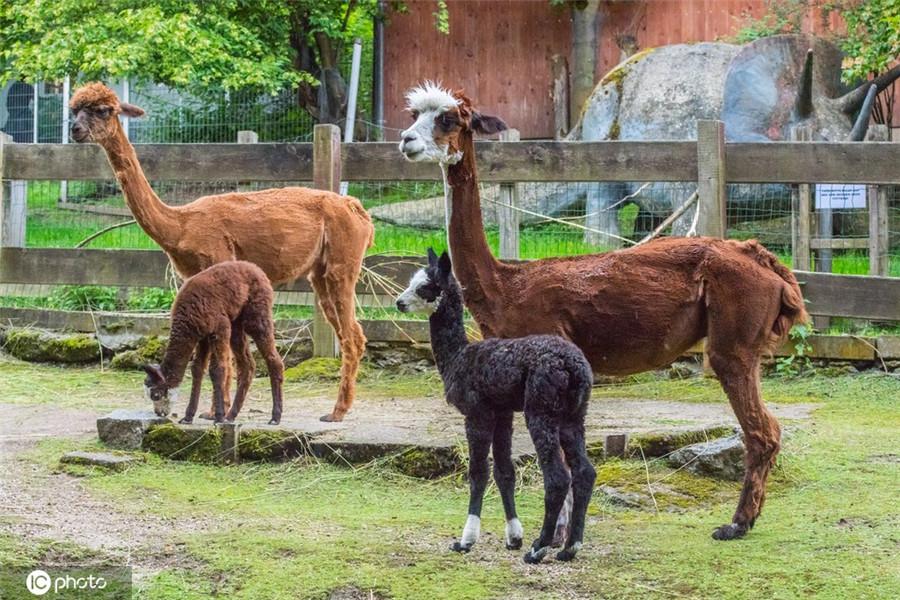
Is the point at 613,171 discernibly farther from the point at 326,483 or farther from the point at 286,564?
the point at 286,564

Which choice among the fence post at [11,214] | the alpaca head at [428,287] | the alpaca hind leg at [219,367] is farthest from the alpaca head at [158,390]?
the fence post at [11,214]

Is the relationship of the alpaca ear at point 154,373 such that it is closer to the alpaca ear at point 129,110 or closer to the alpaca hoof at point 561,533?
the alpaca ear at point 129,110

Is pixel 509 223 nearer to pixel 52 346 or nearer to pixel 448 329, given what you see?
pixel 52 346

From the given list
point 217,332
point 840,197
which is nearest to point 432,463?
point 217,332

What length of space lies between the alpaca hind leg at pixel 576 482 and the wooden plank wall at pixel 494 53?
17.8 metres

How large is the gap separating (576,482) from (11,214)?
8258 mm

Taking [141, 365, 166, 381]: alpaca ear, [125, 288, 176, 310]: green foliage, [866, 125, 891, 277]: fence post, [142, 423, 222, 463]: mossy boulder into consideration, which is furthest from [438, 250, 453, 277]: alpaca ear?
[125, 288, 176, 310]: green foliage

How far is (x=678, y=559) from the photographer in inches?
209

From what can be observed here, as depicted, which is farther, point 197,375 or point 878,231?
point 878,231

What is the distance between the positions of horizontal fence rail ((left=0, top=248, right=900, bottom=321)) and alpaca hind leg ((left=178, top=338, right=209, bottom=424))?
2918 millimetres

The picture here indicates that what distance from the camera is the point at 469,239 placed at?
20.8 ft

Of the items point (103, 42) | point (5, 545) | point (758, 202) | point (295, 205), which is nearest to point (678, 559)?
point (5, 545)

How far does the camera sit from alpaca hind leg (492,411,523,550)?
5.53m

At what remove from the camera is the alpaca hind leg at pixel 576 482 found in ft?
17.5
